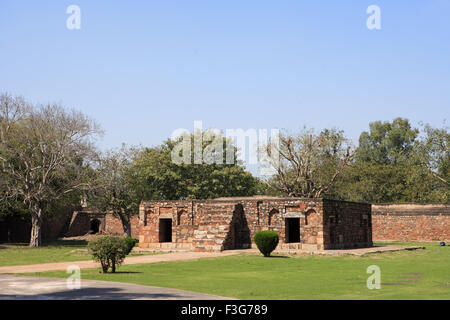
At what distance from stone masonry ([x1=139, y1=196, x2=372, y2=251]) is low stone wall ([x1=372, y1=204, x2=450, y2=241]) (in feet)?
46.6

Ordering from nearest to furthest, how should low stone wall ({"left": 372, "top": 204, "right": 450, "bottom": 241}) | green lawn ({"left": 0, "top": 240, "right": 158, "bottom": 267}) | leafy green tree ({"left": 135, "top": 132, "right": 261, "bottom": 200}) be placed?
green lawn ({"left": 0, "top": 240, "right": 158, "bottom": 267}), low stone wall ({"left": 372, "top": 204, "right": 450, "bottom": 241}), leafy green tree ({"left": 135, "top": 132, "right": 261, "bottom": 200})

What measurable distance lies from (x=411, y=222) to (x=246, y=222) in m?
22.5

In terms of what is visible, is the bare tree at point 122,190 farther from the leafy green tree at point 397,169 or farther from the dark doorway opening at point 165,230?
the leafy green tree at point 397,169

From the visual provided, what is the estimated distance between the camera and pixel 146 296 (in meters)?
12.4

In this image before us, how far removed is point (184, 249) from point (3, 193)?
16.7 meters

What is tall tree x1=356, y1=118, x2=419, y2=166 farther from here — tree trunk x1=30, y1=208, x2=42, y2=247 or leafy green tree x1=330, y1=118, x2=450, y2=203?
tree trunk x1=30, y1=208, x2=42, y2=247

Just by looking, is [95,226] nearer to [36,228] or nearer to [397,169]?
[36,228]

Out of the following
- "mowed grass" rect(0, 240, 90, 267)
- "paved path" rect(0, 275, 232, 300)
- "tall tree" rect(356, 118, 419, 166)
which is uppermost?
"tall tree" rect(356, 118, 419, 166)

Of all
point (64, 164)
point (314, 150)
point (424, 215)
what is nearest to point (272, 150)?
point (314, 150)

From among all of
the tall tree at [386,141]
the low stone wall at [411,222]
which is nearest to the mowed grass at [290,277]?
the low stone wall at [411,222]

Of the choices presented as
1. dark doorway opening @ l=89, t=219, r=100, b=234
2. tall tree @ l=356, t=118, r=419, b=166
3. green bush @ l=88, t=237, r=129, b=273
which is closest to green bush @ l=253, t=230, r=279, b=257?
green bush @ l=88, t=237, r=129, b=273

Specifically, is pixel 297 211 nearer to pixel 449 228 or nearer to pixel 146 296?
pixel 146 296

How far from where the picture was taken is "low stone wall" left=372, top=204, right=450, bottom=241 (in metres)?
47.5

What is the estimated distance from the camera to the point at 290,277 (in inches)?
711
